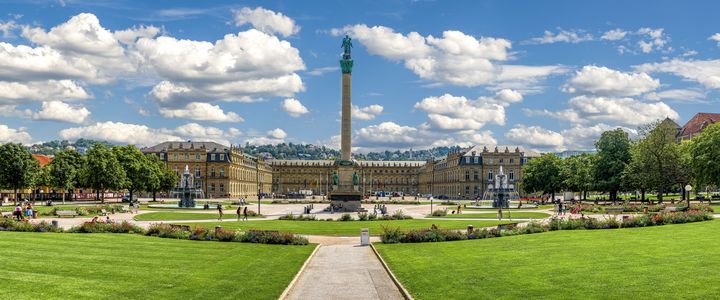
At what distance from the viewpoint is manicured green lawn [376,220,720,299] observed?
19062 millimetres

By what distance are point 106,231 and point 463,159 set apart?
156m

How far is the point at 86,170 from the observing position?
10481cm

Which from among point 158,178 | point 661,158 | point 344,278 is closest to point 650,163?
point 661,158

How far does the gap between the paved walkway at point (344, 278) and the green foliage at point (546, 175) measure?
320ft

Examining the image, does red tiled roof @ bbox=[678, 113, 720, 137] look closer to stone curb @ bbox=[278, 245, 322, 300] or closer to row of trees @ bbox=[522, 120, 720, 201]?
row of trees @ bbox=[522, 120, 720, 201]

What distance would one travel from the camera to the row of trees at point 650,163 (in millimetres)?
80250

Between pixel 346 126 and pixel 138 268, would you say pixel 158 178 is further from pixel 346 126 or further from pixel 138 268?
pixel 138 268

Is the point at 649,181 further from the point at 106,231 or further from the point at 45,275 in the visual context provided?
the point at 45,275

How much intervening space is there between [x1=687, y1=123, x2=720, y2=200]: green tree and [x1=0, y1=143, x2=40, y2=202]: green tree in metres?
94.1

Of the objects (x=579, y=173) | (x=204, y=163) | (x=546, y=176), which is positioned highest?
(x=204, y=163)

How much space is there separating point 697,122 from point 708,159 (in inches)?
3678

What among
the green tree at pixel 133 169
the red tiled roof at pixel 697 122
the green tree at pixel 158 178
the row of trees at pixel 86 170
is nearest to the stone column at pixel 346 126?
the row of trees at pixel 86 170

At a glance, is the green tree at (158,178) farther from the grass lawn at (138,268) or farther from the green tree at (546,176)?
the grass lawn at (138,268)

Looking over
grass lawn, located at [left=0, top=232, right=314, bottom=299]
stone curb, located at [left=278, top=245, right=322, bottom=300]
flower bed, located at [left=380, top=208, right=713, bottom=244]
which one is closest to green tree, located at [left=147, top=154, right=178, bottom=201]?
flower bed, located at [left=380, top=208, right=713, bottom=244]
